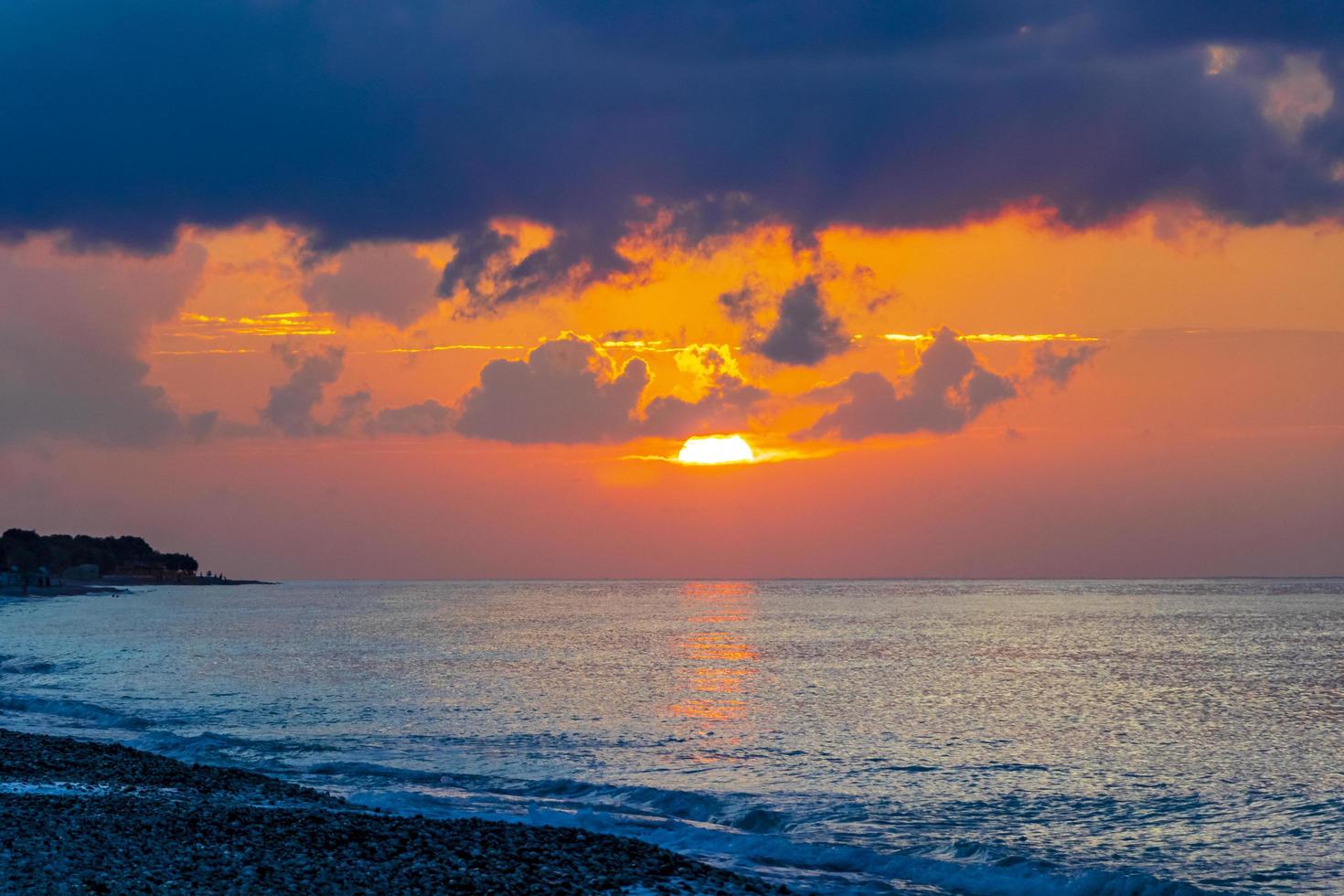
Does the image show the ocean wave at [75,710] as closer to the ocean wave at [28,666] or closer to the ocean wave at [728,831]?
the ocean wave at [728,831]

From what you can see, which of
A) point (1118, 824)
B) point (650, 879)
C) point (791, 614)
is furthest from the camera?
point (791, 614)

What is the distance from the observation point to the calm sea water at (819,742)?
2541cm

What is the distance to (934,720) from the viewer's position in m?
46.8

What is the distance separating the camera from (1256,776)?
112 feet

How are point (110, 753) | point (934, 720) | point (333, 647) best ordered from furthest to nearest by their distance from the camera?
1. point (333, 647)
2. point (934, 720)
3. point (110, 753)

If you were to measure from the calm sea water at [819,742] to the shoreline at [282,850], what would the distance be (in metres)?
3.04

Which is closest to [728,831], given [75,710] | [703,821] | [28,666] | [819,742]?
[703,821]

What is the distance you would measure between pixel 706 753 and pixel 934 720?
12.4 metres

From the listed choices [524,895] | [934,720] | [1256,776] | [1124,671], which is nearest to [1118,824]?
[1256,776]

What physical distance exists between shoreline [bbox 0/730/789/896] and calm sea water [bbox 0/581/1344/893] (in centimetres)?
304

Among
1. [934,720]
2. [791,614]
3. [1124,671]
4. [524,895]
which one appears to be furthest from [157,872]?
[791,614]

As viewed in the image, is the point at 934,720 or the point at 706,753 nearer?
the point at 706,753

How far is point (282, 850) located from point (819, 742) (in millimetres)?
23631

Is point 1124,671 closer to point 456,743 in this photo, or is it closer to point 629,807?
point 456,743
